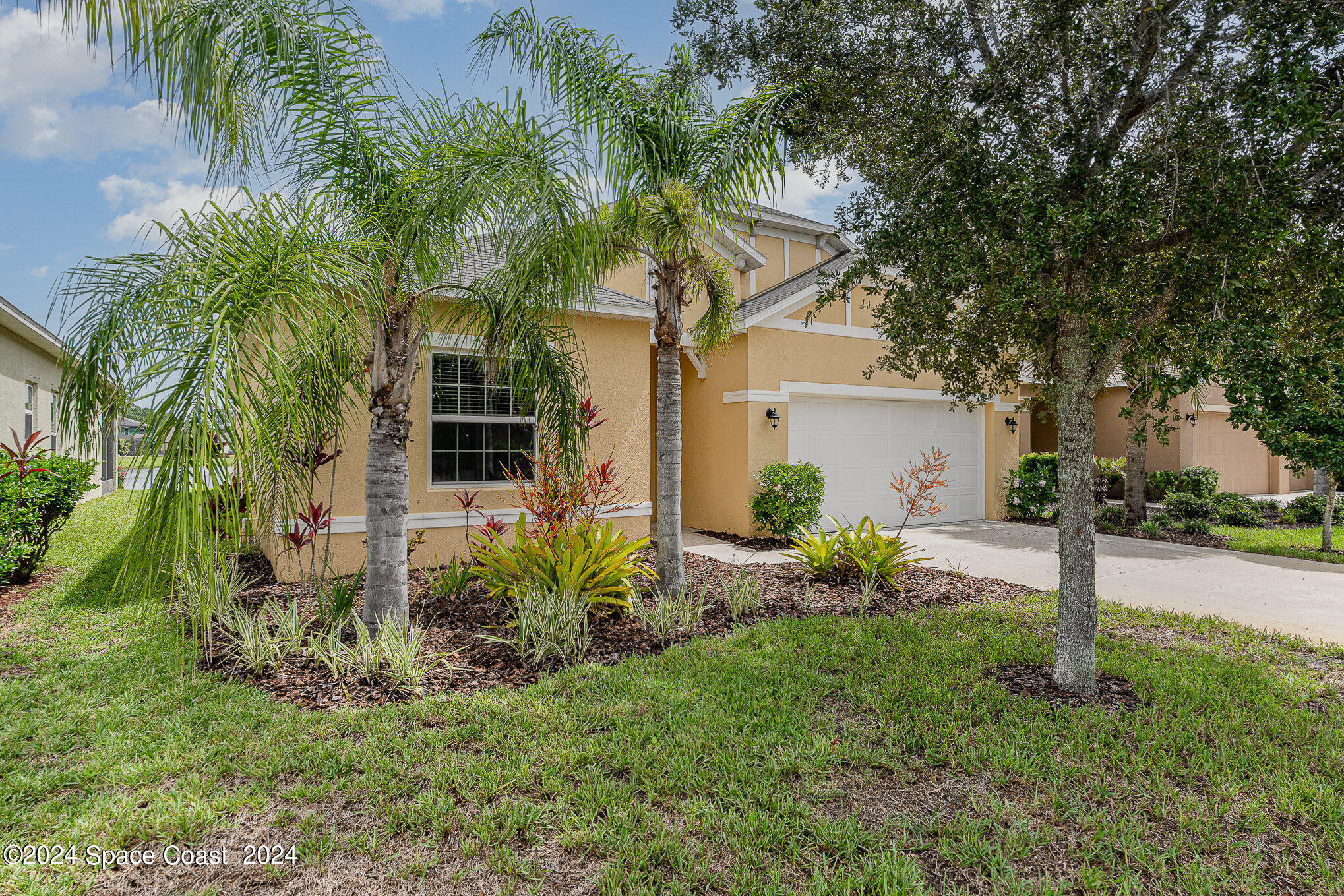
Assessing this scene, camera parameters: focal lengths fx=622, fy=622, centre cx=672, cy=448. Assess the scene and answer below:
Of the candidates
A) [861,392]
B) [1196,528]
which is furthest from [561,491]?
[1196,528]

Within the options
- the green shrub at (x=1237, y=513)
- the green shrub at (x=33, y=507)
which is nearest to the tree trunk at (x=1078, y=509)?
the green shrub at (x=33, y=507)

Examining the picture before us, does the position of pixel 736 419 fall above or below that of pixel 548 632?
above

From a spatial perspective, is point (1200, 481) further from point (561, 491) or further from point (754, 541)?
→ point (561, 491)

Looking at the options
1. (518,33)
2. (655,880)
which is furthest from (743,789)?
(518,33)

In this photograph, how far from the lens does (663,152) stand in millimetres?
5773

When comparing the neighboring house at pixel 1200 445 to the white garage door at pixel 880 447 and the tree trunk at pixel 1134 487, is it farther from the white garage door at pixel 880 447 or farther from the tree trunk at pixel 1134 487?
the white garage door at pixel 880 447

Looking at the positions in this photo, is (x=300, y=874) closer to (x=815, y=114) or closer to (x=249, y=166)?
(x=249, y=166)

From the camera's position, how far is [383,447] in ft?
15.3

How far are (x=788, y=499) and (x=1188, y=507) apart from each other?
9.00 m

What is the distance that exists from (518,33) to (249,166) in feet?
8.67

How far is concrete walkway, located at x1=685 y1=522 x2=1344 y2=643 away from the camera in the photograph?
6316mm

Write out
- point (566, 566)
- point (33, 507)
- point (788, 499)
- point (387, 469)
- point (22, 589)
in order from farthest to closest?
point (788, 499), point (22, 589), point (33, 507), point (566, 566), point (387, 469)

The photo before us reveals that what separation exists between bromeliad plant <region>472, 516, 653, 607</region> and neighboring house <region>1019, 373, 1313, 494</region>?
45.0 feet

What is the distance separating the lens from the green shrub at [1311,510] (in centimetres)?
1290
